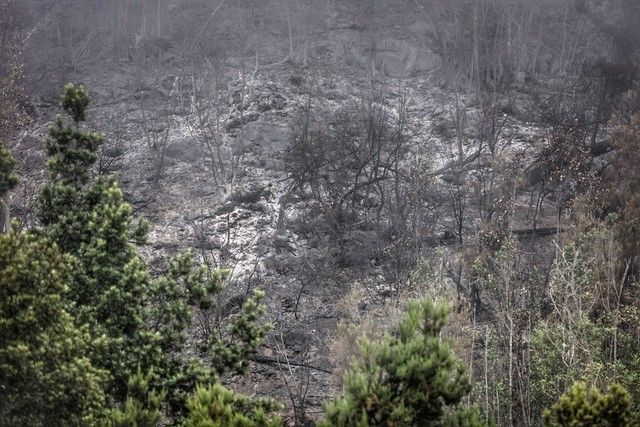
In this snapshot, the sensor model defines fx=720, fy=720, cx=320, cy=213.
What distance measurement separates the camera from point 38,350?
10266 mm

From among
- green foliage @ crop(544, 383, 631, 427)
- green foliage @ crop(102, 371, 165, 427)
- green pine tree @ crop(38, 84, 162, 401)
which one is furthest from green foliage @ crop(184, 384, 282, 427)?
green foliage @ crop(544, 383, 631, 427)

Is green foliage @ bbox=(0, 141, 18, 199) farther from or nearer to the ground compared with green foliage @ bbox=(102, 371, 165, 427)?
farther from the ground

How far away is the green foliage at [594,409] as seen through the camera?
10375 millimetres

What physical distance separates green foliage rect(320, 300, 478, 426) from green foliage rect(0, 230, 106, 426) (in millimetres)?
3726

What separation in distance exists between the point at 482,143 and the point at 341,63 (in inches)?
366

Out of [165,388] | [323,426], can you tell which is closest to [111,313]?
[165,388]

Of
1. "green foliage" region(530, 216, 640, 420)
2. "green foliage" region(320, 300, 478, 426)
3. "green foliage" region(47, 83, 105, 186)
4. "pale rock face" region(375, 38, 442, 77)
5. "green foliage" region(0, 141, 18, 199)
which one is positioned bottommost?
"green foliage" region(530, 216, 640, 420)

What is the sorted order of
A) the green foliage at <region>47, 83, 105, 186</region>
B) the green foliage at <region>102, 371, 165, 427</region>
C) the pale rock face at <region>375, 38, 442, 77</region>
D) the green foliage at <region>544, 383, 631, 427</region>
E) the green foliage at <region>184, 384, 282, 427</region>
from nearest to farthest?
the green foliage at <region>184, 384, 282, 427</region> → the green foliage at <region>544, 383, 631, 427</region> → the green foliage at <region>102, 371, 165, 427</region> → the green foliage at <region>47, 83, 105, 186</region> → the pale rock face at <region>375, 38, 442, 77</region>

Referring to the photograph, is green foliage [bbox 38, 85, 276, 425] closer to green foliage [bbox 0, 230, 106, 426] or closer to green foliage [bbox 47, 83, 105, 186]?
green foliage [bbox 47, 83, 105, 186]

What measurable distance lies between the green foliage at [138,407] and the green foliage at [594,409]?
605 centimetres

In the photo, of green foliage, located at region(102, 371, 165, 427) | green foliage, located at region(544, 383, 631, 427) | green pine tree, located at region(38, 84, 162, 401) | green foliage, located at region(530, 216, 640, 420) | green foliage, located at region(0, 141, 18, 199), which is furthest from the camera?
green foliage, located at region(530, 216, 640, 420)

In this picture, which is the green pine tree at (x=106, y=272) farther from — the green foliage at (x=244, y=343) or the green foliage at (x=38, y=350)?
the green foliage at (x=244, y=343)

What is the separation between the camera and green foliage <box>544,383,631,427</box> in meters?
10.4

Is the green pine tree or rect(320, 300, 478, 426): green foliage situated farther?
the green pine tree
